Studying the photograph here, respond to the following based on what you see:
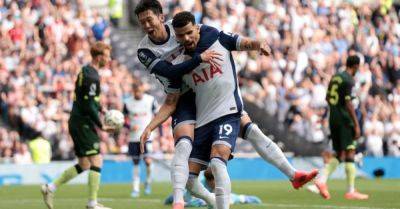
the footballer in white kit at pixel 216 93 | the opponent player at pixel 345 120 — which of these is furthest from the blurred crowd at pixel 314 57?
the footballer in white kit at pixel 216 93

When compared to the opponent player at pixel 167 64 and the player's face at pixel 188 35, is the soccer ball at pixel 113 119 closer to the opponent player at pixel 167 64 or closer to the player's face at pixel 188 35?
the opponent player at pixel 167 64

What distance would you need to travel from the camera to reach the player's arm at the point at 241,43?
496 inches

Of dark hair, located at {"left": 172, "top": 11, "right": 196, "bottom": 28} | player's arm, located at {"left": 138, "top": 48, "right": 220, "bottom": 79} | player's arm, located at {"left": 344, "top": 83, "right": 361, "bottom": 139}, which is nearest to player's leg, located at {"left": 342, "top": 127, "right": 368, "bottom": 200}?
player's arm, located at {"left": 344, "top": 83, "right": 361, "bottom": 139}

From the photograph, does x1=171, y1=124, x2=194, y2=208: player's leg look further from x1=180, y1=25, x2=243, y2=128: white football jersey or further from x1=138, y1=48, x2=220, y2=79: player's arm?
x1=138, y1=48, x2=220, y2=79: player's arm

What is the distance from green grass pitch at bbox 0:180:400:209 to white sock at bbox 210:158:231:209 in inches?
171

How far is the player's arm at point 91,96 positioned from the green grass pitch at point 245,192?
1.44m

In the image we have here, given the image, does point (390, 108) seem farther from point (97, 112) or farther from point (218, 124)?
point (218, 124)

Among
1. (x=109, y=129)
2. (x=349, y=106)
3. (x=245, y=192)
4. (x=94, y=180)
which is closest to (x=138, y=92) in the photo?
Result: (x=245, y=192)

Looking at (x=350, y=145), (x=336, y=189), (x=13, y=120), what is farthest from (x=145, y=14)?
(x=13, y=120)

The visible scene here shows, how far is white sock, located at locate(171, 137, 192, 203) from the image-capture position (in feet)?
42.3

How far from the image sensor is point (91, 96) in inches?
676

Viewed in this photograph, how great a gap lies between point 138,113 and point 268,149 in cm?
993

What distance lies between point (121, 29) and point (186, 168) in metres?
22.6

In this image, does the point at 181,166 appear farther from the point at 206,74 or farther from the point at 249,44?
the point at 249,44
